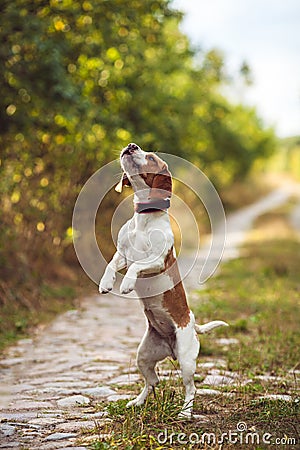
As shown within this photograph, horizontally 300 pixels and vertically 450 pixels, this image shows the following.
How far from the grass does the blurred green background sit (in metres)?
2.68

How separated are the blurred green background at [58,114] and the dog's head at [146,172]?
4.39 metres

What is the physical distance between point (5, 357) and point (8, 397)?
1572 mm

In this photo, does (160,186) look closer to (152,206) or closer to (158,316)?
(152,206)

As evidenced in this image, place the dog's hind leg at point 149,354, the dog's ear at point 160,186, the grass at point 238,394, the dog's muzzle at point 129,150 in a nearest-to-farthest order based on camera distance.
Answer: the grass at point 238,394 < the dog's muzzle at point 129,150 < the dog's ear at point 160,186 < the dog's hind leg at point 149,354

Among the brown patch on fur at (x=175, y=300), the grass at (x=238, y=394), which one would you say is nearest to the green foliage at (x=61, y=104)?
the grass at (x=238, y=394)

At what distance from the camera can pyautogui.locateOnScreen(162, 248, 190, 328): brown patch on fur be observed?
478 cm

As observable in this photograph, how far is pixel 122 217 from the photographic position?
9570 millimetres

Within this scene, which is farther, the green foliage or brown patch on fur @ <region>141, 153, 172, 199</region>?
the green foliage

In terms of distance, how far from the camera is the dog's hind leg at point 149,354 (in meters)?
4.94

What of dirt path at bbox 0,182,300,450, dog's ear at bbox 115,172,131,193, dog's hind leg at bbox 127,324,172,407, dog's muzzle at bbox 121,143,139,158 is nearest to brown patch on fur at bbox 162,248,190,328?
dog's hind leg at bbox 127,324,172,407

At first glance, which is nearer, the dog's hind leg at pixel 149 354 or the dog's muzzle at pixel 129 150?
the dog's muzzle at pixel 129 150

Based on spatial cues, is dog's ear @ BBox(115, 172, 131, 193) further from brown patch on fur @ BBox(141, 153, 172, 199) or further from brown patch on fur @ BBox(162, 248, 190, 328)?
brown patch on fur @ BBox(162, 248, 190, 328)

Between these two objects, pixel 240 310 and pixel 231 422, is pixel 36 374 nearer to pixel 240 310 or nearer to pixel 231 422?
pixel 231 422

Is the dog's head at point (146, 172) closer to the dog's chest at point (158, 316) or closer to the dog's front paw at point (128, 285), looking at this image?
the dog's front paw at point (128, 285)
